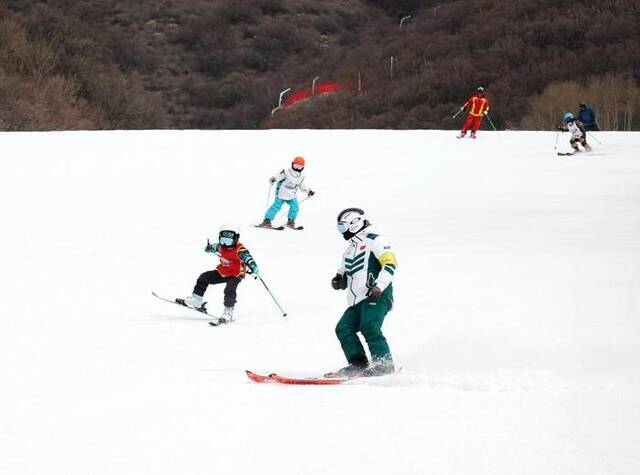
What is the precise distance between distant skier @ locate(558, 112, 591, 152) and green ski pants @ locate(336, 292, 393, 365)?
18254 millimetres

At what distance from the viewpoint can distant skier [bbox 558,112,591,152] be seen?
2523 centimetres

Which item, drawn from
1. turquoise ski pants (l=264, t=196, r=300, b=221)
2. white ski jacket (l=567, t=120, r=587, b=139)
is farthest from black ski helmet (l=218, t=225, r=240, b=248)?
white ski jacket (l=567, t=120, r=587, b=139)

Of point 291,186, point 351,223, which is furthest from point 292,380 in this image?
point 291,186

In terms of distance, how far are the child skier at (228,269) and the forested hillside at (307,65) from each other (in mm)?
40578

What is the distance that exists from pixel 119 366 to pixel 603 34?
215 ft

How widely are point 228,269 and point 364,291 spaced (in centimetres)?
322

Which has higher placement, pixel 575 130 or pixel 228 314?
pixel 575 130

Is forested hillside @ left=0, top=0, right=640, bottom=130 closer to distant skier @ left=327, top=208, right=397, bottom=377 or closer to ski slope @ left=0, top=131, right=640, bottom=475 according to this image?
ski slope @ left=0, top=131, right=640, bottom=475

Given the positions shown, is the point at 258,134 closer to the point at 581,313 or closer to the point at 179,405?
the point at 581,313

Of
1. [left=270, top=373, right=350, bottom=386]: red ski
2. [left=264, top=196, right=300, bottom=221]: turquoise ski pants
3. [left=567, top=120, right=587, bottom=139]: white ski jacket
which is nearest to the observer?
[left=270, top=373, right=350, bottom=386]: red ski

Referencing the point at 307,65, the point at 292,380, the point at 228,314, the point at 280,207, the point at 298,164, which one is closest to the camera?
the point at 292,380

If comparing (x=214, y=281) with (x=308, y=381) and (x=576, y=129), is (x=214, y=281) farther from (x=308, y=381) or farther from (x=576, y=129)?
(x=576, y=129)

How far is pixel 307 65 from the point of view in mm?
95500

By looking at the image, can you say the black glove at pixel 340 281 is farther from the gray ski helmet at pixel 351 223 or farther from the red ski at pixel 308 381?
the red ski at pixel 308 381
